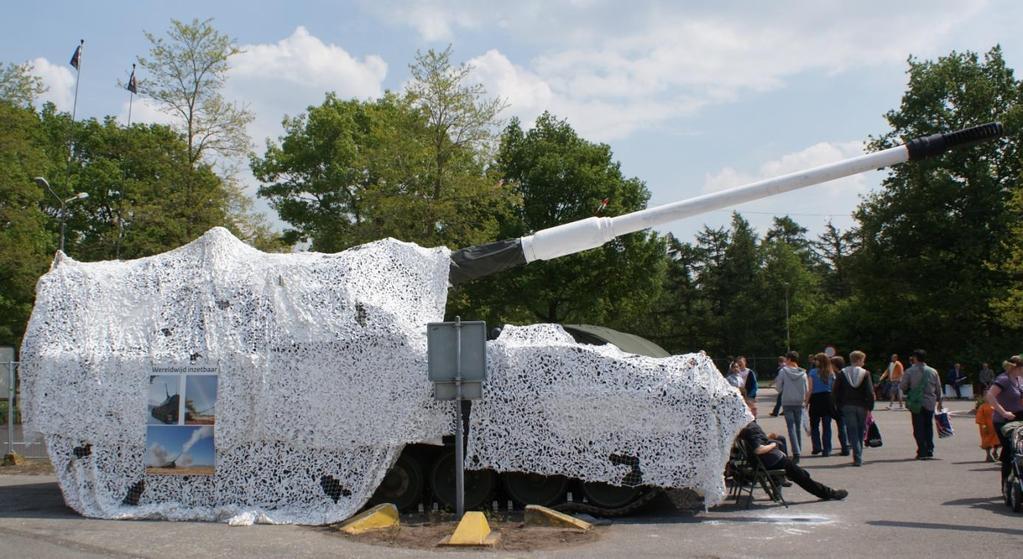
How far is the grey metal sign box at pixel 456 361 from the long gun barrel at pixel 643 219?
7.16 ft

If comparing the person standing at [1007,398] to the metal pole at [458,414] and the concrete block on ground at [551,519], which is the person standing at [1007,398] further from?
the metal pole at [458,414]

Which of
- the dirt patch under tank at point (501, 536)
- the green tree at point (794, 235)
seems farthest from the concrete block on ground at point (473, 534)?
the green tree at point (794, 235)

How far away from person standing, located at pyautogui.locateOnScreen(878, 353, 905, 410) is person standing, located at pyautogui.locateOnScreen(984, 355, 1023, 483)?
8209mm

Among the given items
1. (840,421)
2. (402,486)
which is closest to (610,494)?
(402,486)

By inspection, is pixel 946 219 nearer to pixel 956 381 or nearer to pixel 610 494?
pixel 956 381

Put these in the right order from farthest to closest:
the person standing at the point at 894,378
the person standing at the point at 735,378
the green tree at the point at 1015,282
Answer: the green tree at the point at 1015,282 < the person standing at the point at 894,378 < the person standing at the point at 735,378

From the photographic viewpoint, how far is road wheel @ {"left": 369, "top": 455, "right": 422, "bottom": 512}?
10352 millimetres

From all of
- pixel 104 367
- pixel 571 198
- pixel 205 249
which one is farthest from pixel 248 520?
pixel 571 198

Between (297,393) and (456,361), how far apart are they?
2.20 m

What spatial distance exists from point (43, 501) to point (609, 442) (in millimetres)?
7341

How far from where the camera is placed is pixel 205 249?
11.1m

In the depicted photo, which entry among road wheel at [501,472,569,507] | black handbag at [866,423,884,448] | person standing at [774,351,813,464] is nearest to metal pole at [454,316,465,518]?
road wheel at [501,472,569,507]

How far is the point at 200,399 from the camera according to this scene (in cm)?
1030

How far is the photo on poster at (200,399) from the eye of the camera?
10258mm
